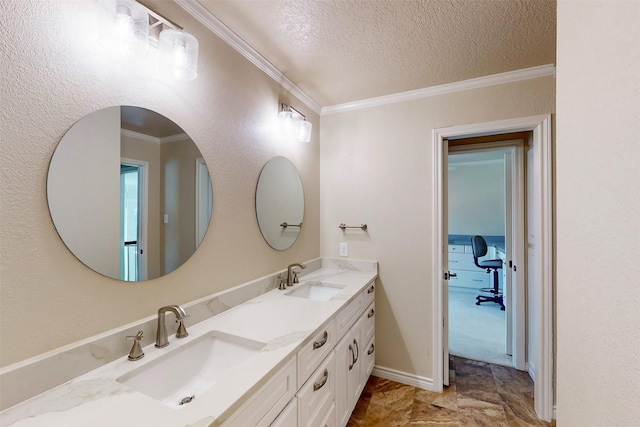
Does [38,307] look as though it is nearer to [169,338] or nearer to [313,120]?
[169,338]

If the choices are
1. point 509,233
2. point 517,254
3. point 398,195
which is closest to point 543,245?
point 517,254

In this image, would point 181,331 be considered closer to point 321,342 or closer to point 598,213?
point 321,342

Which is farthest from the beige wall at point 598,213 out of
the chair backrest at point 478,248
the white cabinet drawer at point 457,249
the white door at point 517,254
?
the white cabinet drawer at point 457,249

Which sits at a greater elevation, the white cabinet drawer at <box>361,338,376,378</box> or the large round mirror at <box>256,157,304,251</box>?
the large round mirror at <box>256,157,304,251</box>

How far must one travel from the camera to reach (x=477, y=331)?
3.14 m

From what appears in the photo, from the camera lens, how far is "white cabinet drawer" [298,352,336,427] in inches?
45.1

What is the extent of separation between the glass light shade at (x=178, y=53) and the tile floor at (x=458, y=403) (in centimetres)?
225

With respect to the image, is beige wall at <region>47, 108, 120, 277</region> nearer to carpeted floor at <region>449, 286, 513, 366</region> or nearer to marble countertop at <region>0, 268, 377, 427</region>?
marble countertop at <region>0, 268, 377, 427</region>

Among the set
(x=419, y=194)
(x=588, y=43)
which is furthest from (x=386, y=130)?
(x=588, y=43)

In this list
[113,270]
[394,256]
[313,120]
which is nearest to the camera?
[113,270]

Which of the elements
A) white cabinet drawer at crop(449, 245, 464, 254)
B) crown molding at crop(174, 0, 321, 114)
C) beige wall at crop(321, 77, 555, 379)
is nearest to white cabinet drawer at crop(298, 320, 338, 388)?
beige wall at crop(321, 77, 555, 379)

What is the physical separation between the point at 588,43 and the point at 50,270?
1602mm

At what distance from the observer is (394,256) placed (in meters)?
2.26

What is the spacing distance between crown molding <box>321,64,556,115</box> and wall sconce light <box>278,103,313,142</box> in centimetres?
58
